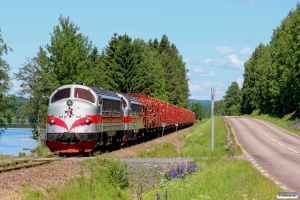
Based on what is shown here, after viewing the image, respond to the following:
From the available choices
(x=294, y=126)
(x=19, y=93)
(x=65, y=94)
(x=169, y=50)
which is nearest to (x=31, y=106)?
(x=19, y=93)

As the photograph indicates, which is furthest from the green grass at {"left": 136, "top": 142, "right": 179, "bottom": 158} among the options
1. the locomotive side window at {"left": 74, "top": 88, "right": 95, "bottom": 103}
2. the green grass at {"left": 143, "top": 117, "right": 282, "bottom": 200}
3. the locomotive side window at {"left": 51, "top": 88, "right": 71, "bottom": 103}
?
the green grass at {"left": 143, "top": 117, "right": 282, "bottom": 200}

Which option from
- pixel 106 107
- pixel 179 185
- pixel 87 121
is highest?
pixel 106 107

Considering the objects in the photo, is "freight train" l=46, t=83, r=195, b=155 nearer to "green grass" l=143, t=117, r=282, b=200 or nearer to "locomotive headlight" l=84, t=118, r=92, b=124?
"locomotive headlight" l=84, t=118, r=92, b=124

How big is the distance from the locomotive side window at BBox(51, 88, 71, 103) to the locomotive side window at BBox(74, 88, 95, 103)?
1.29 feet

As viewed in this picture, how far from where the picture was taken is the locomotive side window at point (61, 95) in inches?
1091

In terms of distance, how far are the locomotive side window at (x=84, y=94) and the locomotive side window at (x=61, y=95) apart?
394 mm

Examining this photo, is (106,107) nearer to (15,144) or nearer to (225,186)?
(225,186)

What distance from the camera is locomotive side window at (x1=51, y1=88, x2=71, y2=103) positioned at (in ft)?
91.0

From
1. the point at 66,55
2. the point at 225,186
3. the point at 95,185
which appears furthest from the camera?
the point at 66,55

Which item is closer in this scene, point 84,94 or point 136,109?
point 84,94

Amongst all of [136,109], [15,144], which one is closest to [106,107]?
[136,109]

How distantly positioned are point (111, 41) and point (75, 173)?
262 feet

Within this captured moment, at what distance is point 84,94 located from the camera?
27828 mm

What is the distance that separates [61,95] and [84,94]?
114cm
